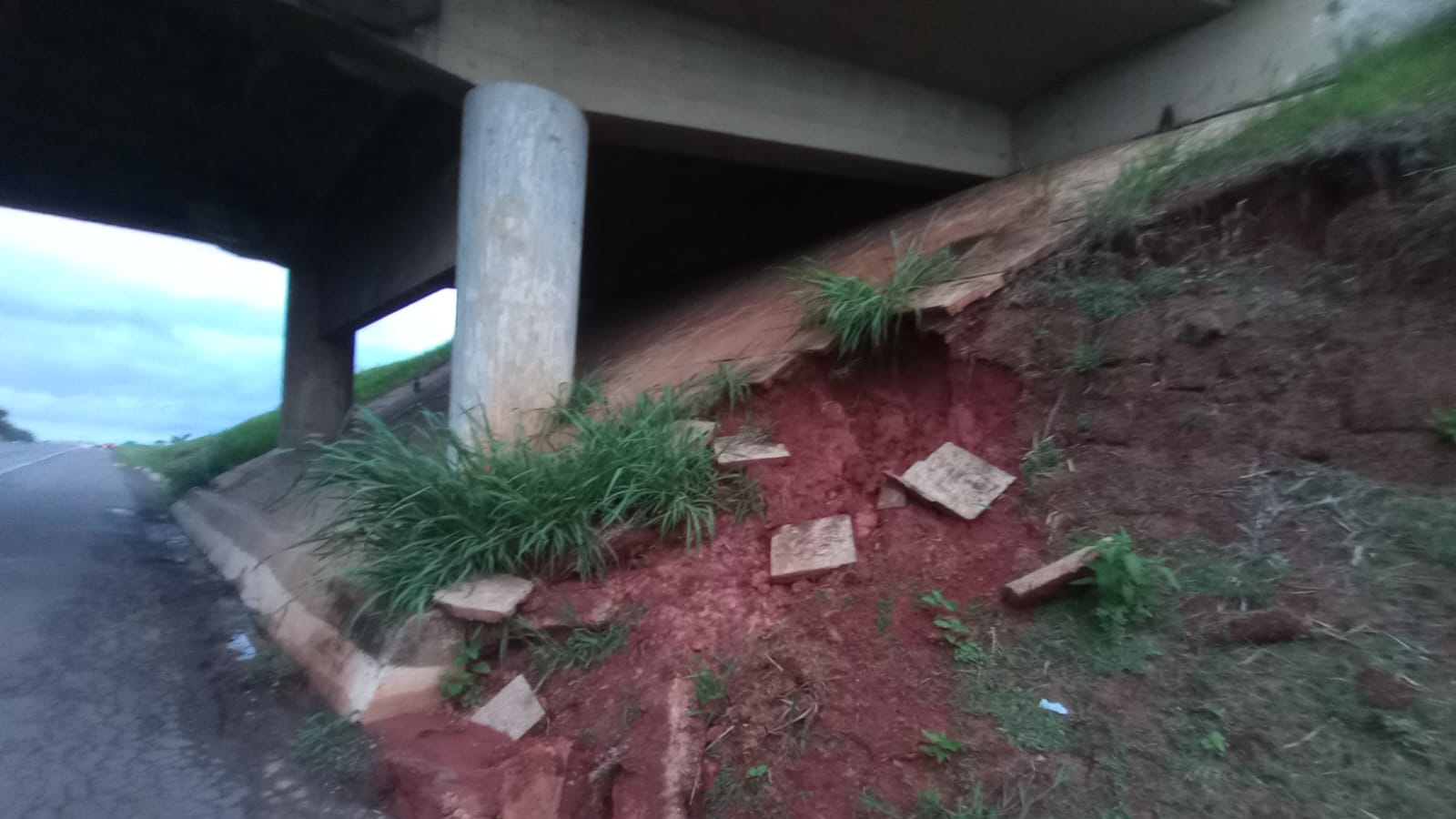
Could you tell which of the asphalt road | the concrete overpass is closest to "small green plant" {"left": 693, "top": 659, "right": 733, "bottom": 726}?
the asphalt road

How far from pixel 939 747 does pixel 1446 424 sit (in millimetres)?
2486

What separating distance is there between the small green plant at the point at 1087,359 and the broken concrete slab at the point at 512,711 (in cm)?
325

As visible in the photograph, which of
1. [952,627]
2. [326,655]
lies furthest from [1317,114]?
[326,655]

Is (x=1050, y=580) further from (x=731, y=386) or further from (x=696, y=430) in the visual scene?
(x=731, y=386)

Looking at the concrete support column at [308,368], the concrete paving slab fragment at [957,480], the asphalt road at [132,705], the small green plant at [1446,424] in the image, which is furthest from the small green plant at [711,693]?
the concrete support column at [308,368]

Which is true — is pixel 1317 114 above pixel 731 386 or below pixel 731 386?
above

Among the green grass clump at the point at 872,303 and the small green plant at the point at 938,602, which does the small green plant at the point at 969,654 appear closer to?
the small green plant at the point at 938,602

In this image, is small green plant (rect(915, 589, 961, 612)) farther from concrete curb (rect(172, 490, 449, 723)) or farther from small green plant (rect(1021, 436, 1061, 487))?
concrete curb (rect(172, 490, 449, 723))

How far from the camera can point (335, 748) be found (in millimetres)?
3951

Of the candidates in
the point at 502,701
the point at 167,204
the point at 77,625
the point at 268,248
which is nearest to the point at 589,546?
the point at 502,701

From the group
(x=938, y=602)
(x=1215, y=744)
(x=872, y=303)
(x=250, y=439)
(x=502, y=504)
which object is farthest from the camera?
(x=250, y=439)

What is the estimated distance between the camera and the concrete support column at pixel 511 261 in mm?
5793

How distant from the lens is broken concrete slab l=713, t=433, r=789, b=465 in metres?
4.78

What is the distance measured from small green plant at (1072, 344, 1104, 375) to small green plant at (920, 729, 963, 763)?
2.35 m
